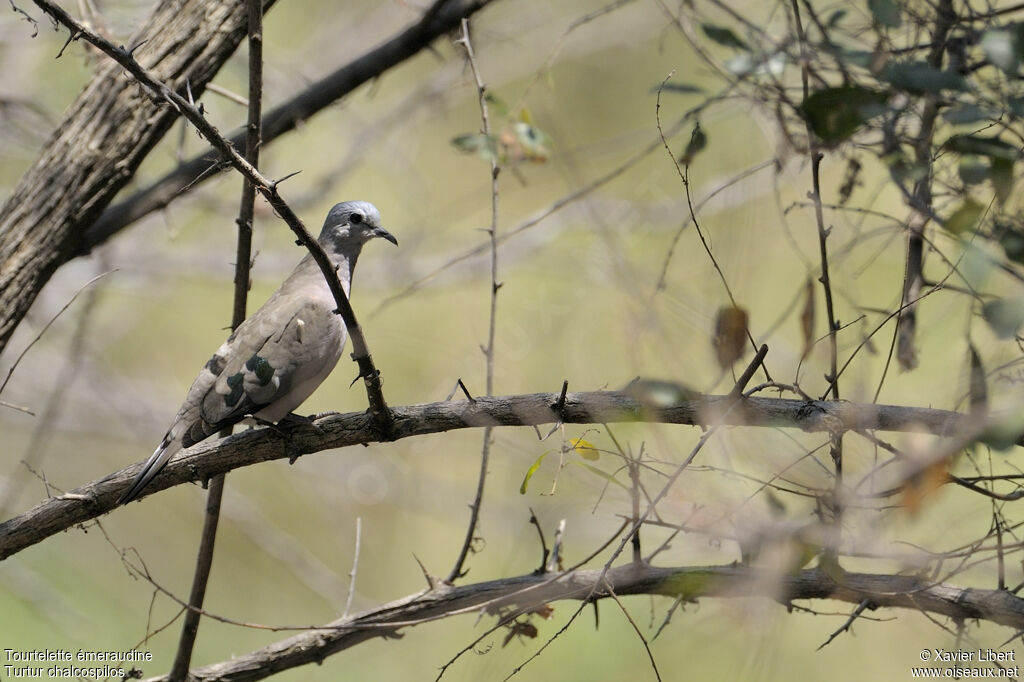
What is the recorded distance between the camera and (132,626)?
7160mm

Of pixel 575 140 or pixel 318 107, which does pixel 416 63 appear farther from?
pixel 318 107

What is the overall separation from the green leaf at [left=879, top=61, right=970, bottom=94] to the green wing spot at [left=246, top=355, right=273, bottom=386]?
190cm

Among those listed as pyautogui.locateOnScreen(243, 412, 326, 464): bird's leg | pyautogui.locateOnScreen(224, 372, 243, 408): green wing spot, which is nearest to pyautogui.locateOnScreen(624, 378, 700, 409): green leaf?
pyautogui.locateOnScreen(243, 412, 326, 464): bird's leg

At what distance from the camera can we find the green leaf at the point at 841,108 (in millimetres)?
1912

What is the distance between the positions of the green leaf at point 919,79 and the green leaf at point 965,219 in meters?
0.27

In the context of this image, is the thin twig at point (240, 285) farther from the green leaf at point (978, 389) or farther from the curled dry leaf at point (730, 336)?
the green leaf at point (978, 389)

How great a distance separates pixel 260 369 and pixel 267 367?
23 millimetres

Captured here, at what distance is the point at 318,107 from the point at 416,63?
495 cm

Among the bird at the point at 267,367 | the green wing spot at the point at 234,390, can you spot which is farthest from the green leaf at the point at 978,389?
the green wing spot at the point at 234,390

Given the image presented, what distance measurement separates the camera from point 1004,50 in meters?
1.79

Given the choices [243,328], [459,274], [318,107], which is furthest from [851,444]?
[459,274]

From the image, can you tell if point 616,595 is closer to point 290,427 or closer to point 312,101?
A: point 290,427

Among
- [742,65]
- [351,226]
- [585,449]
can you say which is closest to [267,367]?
[351,226]

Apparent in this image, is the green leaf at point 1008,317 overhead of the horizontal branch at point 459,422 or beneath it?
beneath
